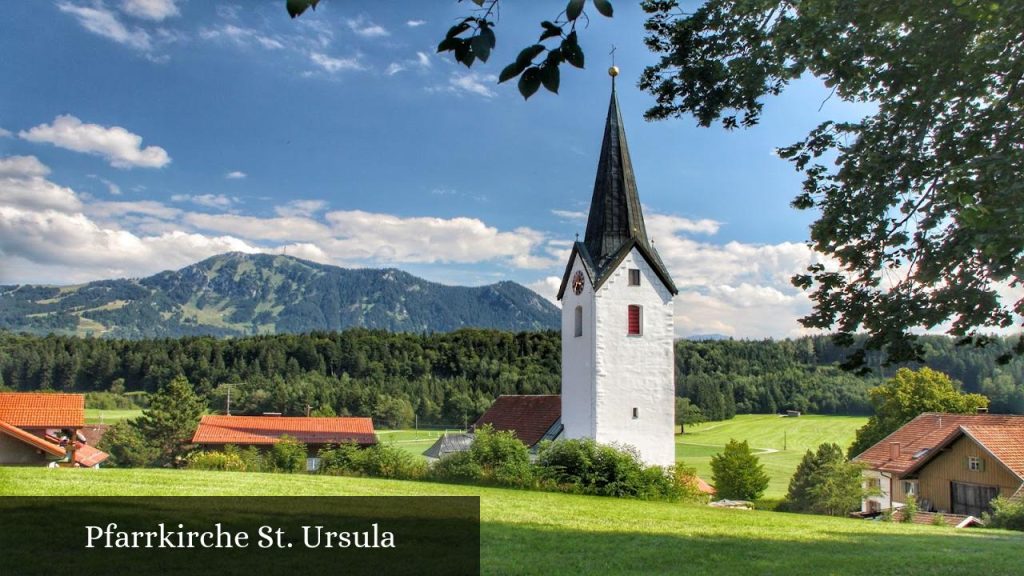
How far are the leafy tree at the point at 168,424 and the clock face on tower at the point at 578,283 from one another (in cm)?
3290

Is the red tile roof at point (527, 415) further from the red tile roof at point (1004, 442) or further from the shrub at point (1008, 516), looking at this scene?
the red tile roof at point (1004, 442)

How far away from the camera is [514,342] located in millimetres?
105125

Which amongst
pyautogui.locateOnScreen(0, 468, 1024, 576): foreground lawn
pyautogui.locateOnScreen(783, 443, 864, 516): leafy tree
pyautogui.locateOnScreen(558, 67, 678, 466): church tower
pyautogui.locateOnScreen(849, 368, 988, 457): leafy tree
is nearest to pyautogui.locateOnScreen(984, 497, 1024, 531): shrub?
pyautogui.locateOnScreen(783, 443, 864, 516): leafy tree

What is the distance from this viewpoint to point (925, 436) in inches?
1358

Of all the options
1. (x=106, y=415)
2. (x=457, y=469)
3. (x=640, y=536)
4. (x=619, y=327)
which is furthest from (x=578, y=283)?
(x=106, y=415)

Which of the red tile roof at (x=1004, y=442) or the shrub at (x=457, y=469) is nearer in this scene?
the shrub at (x=457, y=469)

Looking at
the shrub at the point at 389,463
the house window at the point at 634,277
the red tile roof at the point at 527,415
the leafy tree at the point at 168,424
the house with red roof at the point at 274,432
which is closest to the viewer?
the shrub at the point at 389,463

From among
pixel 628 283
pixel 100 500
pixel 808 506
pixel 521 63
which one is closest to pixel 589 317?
pixel 628 283

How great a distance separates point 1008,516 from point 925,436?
15.0 metres

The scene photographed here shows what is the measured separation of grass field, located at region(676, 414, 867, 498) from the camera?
65750 millimetres

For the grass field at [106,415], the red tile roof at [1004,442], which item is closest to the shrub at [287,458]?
the red tile roof at [1004,442]

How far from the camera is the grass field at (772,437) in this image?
65.8 metres

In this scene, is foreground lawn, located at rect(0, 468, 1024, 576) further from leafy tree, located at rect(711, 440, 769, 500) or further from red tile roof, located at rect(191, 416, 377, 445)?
red tile roof, located at rect(191, 416, 377, 445)

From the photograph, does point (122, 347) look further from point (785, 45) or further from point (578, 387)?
point (785, 45)
